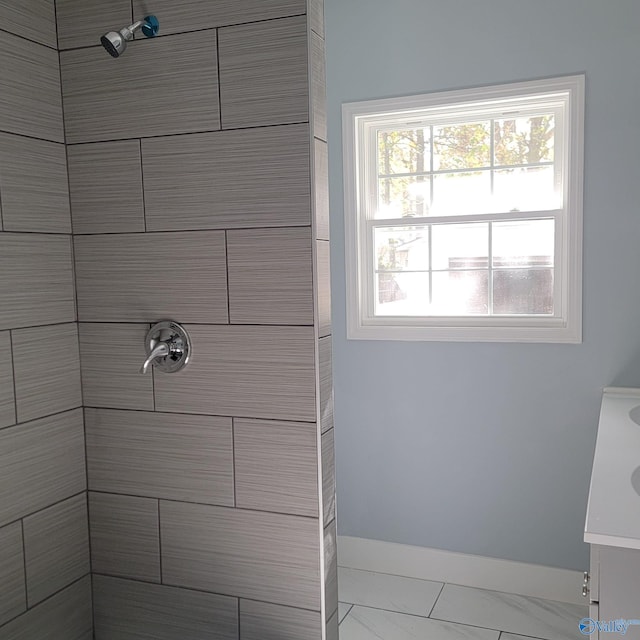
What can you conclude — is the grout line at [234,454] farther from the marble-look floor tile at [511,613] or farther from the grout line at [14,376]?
the marble-look floor tile at [511,613]

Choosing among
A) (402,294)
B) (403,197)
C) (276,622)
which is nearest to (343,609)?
(276,622)

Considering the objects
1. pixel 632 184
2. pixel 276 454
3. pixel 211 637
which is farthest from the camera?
pixel 632 184

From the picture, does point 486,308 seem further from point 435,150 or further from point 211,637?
point 211,637

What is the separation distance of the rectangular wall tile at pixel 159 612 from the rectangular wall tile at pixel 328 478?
0.36 meters

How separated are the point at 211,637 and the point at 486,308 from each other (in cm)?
182

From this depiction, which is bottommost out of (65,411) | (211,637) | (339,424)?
(211,637)

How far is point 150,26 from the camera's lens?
158cm

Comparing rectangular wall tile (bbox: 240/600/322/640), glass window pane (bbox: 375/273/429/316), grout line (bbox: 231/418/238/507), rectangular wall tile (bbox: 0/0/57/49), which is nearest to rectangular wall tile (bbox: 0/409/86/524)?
grout line (bbox: 231/418/238/507)

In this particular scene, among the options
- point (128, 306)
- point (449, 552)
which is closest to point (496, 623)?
point (449, 552)

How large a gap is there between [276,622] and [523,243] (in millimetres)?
1909

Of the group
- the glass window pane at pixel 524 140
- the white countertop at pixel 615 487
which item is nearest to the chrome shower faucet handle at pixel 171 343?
the white countertop at pixel 615 487

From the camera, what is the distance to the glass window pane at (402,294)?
3.03 meters

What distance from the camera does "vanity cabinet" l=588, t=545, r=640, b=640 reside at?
1288 mm

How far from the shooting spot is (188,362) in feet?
5.54
